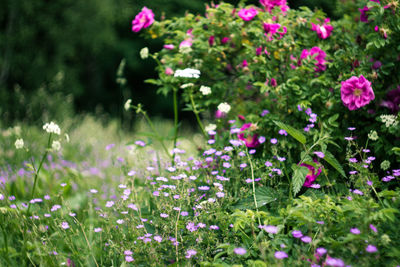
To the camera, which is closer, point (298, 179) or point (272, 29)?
point (298, 179)

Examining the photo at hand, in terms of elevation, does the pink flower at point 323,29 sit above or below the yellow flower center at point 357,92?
above

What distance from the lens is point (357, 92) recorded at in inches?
89.1

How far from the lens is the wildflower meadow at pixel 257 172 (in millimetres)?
1706

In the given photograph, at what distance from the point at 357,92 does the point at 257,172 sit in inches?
30.4

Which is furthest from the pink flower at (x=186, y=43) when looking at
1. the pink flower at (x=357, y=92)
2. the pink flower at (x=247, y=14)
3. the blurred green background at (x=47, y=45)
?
the blurred green background at (x=47, y=45)

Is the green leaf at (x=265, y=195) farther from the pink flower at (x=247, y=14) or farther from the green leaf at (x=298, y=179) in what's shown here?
the pink flower at (x=247, y=14)

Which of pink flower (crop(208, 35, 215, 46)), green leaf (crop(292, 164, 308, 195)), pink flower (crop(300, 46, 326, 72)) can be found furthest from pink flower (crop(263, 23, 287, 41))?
green leaf (crop(292, 164, 308, 195))

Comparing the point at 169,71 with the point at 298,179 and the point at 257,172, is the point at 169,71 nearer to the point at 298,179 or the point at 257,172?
the point at 257,172

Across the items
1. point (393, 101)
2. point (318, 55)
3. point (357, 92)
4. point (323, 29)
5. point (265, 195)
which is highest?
point (323, 29)

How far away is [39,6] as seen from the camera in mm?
7258

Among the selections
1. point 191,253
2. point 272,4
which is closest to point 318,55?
point 272,4

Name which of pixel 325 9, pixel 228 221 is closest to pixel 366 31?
pixel 228 221

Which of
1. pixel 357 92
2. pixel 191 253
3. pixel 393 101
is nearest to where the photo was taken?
pixel 191 253

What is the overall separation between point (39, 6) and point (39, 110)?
7.24ft
